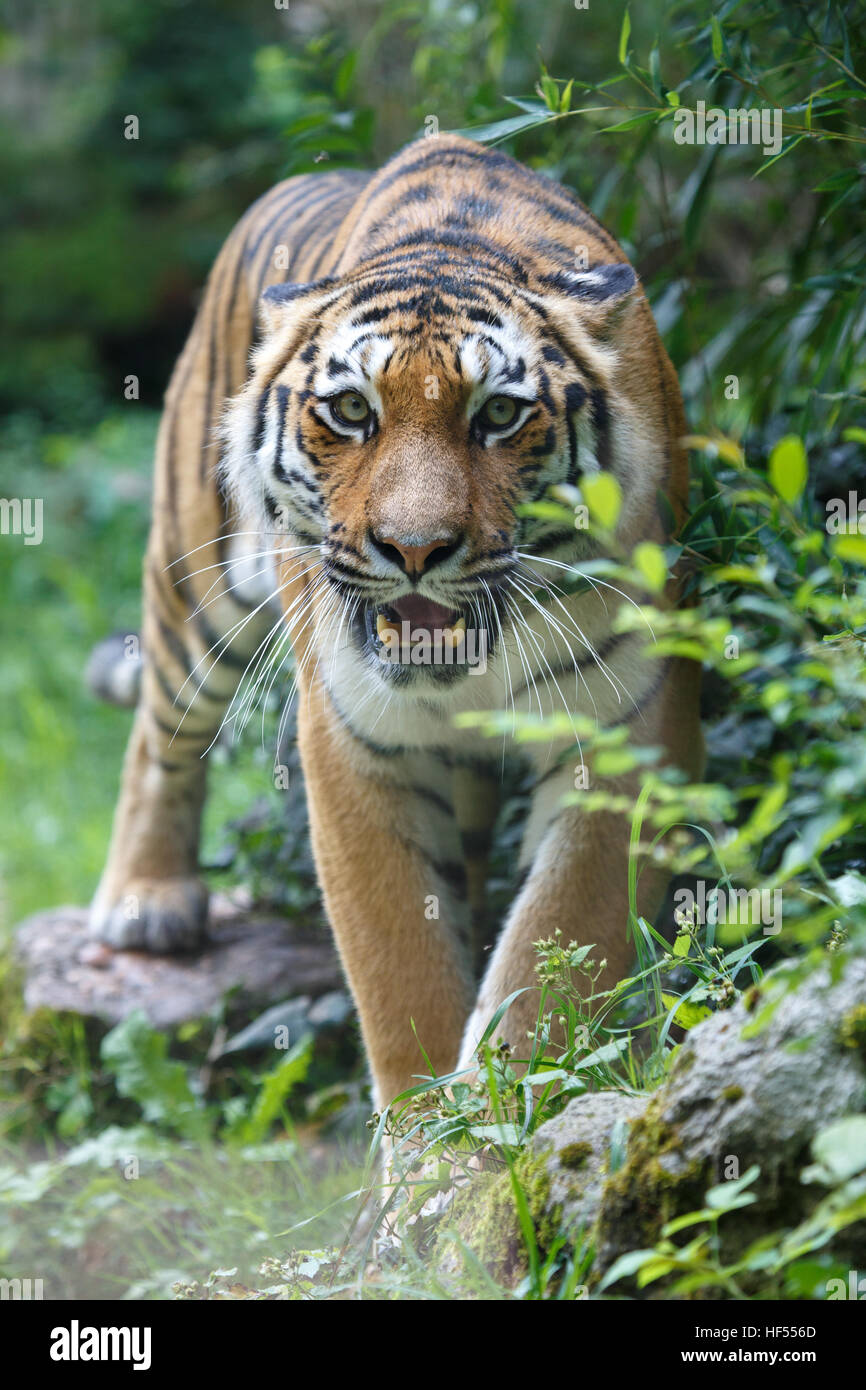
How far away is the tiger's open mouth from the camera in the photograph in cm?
249

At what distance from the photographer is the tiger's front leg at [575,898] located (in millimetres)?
2615

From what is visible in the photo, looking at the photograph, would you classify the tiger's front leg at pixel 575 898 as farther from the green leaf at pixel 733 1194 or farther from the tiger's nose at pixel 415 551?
the green leaf at pixel 733 1194

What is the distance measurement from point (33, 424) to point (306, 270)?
24.1 ft

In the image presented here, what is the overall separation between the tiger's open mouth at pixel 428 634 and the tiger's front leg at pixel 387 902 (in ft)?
1.27

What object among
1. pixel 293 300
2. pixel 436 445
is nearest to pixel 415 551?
pixel 436 445

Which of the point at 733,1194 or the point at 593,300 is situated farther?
the point at 593,300

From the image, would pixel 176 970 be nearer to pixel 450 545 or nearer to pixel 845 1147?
pixel 450 545

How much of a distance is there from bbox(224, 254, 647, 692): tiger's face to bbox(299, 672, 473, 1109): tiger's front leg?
35cm

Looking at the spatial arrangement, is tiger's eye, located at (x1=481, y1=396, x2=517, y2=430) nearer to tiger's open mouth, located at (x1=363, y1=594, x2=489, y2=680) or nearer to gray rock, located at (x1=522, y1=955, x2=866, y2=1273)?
tiger's open mouth, located at (x1=363, y1=594, x2=489, y2=680)

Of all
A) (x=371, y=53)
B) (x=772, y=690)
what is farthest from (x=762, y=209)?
(x=772, y=690)

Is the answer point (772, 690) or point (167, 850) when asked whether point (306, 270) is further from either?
point (772, 690)

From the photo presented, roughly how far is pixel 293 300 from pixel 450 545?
2.73 feet

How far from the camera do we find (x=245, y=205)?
35.7 feet
